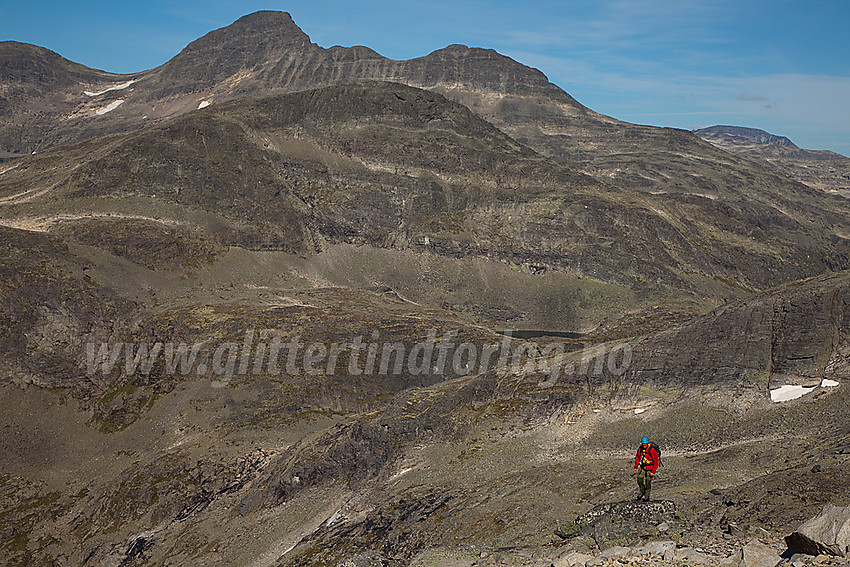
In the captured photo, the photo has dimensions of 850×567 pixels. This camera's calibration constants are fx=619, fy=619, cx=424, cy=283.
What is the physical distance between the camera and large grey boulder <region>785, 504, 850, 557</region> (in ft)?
60.8

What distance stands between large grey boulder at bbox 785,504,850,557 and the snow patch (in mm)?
26260

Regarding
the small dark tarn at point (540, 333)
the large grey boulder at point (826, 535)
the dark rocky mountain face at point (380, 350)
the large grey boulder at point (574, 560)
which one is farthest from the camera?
the small dark tarn at point (540, 333)

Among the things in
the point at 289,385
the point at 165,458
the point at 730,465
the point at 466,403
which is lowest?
the point at 165,458

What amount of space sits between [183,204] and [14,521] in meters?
79.1

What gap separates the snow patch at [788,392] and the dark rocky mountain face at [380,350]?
58cm

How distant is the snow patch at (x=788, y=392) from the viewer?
4356 centimetres

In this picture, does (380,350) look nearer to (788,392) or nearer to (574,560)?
(788,392)

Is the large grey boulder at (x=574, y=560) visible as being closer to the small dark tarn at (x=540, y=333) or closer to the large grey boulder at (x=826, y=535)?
the large grey boulder at (x=826, y=535)

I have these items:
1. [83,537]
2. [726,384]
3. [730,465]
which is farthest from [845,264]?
[83,537]

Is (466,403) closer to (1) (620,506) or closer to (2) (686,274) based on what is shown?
(1) (620,506)

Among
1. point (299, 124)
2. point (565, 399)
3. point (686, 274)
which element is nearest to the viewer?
point (565, 399)

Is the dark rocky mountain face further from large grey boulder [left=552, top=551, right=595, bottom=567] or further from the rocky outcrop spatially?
large grey boulder [left=552, top=551, right=595, bottom=567]

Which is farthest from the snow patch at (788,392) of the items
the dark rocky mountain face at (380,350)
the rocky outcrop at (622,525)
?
the rocky outcrop at (622,525)

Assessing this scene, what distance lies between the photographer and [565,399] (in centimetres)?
5222
